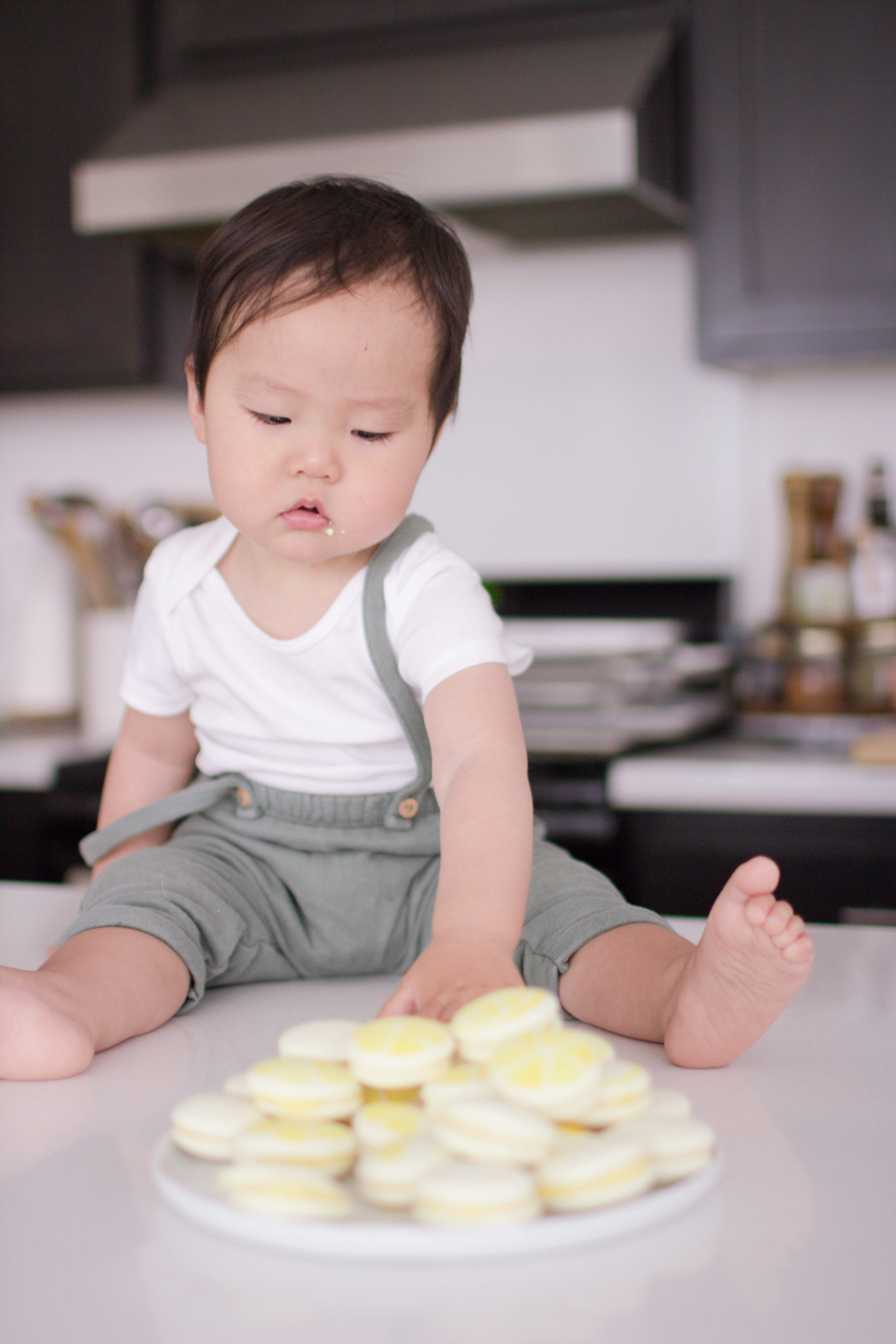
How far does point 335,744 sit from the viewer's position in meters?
0.92

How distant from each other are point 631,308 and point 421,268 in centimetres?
163

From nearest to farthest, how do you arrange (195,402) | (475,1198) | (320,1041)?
1. (475,1198)
2. (320,1041)
3. (195,402)

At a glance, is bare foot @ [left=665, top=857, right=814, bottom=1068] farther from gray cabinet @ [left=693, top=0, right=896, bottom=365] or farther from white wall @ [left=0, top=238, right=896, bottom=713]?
white wall @ [left=0, top=238, right=896, bottom=713]

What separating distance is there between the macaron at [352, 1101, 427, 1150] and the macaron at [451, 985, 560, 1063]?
1.3 inches

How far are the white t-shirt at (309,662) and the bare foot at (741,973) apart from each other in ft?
0.80

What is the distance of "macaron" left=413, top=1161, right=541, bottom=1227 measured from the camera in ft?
1.36

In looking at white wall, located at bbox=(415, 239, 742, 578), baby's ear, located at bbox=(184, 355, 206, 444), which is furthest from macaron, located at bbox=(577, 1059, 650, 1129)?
white wall, located at bbox=(415, 239, 742, 578)

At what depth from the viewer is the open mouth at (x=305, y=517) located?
0.83 meters

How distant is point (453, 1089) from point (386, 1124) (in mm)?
26

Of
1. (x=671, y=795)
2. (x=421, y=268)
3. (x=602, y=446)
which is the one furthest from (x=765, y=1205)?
(x=602, y=446)

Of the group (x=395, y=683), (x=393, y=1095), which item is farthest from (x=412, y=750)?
(x=393, y=1095)

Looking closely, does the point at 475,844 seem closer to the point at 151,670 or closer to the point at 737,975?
the point at 737,975

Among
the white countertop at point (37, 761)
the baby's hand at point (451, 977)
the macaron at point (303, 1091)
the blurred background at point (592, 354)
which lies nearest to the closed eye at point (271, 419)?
the baby's hand at point (451, 977)

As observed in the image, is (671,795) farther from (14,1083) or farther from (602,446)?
(14,1083)
